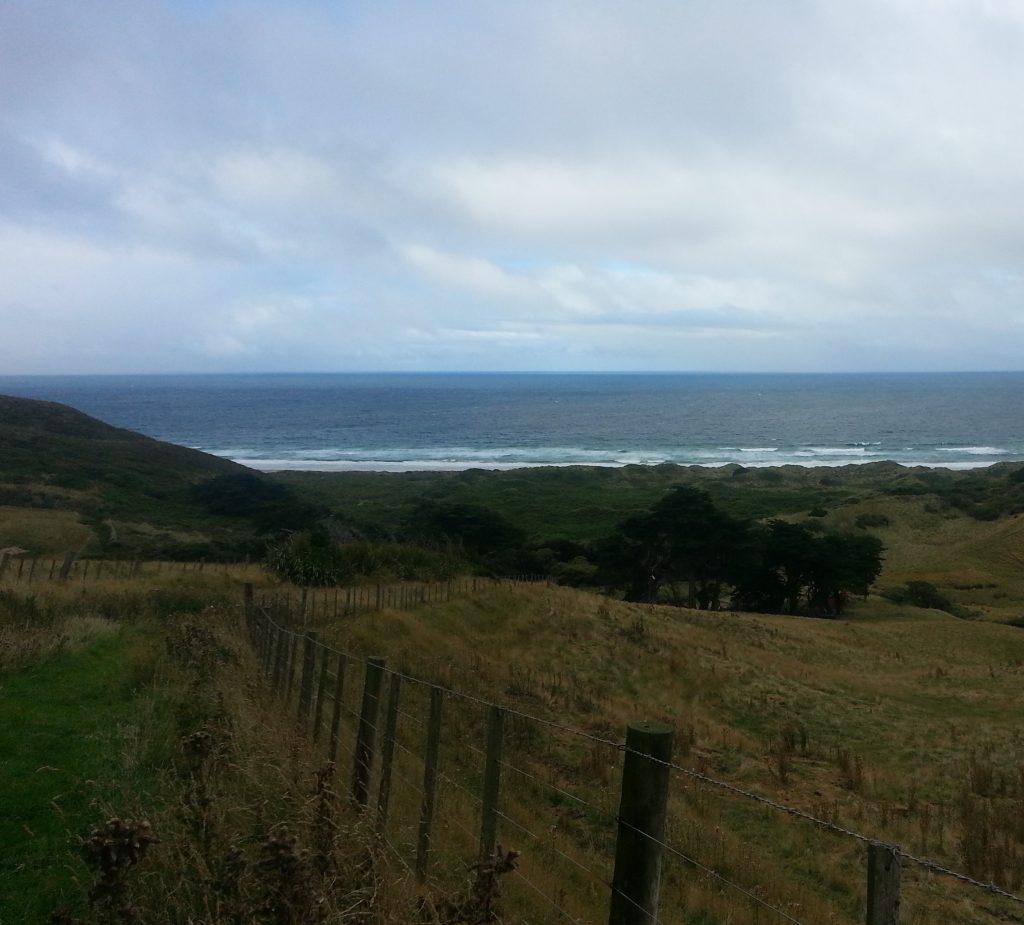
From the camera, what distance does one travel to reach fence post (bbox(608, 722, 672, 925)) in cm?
381

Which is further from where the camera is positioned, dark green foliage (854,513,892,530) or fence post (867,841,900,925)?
dark green foliage (854,513,892,530)

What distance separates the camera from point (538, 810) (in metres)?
8.74

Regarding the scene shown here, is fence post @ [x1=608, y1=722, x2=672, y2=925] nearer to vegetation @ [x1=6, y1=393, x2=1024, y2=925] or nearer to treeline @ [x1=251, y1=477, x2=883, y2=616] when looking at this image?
vegetation @ [x1=6, y1=393, x2=1024, y2=925]

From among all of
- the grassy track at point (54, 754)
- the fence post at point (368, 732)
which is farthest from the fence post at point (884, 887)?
the grassy track at point (54, 754)

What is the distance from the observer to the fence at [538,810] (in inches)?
151

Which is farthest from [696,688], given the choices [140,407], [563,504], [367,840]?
[140,407]

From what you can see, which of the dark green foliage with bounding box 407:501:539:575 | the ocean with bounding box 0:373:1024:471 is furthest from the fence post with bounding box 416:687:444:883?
the ocean with bounding box 0:373:1024:471

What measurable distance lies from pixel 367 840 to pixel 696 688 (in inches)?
603

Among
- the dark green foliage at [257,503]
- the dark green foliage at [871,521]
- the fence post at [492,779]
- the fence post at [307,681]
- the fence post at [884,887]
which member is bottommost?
the dark green foliage at [257,503]

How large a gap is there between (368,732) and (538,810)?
316 centimetres

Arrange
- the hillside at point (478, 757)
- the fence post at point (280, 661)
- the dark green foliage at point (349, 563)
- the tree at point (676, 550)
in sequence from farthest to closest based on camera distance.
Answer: the tree at point (676, 550)
the dark green foliage at point (349, 563)
the fence post at point (280, 661)
the hillside at point (478, 757)

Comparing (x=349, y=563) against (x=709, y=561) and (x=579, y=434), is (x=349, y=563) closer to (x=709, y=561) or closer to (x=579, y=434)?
(x=709, y=561)

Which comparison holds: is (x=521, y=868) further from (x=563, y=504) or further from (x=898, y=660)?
(x=563, y=504)

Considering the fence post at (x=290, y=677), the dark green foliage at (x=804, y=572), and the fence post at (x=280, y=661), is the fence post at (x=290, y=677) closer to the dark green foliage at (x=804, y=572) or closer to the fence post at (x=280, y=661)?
the fence post at (x=280, y=661)
